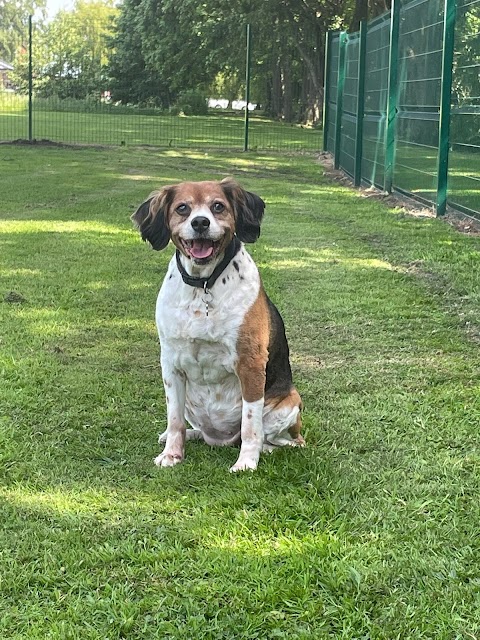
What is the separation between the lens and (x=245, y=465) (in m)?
3.87

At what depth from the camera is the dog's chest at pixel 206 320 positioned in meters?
3.79

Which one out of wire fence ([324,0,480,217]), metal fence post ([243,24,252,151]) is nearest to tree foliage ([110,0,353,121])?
metal fence post ([243,24,252,151])

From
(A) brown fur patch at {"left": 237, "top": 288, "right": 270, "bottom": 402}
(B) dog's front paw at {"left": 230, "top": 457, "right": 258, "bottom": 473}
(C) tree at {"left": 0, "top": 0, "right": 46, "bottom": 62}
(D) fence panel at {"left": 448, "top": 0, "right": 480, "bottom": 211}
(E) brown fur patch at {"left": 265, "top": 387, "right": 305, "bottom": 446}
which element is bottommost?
(B) dog's front paw at {"left": 230, "top": 457, "right": 258, "bottom": 473}

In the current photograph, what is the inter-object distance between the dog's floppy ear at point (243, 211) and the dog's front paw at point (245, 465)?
39.7 inches

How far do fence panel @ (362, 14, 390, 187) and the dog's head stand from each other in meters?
9.92

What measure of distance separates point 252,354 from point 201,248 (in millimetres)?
529

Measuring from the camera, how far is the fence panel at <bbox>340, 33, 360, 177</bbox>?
15.9 m

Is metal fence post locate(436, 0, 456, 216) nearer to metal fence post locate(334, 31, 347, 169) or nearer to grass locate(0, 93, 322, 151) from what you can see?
metal fence post locate(334, 31, 347, 169)

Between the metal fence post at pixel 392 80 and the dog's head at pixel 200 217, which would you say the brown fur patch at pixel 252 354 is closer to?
the dog's head at pixel 200 217

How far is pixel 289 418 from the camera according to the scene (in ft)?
13.3

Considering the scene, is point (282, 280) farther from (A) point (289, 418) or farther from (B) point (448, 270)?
(A) point (289, 418)

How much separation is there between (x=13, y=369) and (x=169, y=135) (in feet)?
76.9

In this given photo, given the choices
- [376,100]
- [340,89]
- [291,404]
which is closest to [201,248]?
[291,404]

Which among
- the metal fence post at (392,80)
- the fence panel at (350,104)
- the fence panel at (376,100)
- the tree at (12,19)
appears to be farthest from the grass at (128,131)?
the tree at (12,19)
